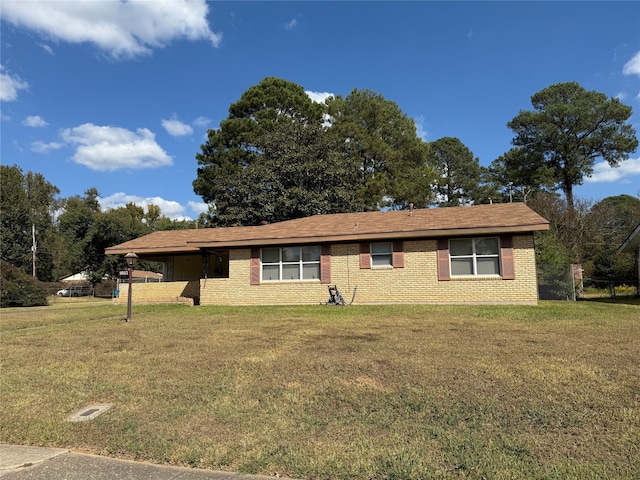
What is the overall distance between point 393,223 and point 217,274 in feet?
32.7

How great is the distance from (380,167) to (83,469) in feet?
96.5

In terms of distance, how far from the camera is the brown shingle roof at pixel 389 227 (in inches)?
569

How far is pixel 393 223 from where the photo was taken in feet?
54.4

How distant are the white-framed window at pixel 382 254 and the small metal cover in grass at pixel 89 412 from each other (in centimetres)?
1177

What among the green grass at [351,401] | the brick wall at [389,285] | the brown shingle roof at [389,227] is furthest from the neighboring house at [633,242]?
the green grass at [351,401]

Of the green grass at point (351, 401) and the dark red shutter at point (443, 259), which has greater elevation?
the dark red shutter at point (443, 259)

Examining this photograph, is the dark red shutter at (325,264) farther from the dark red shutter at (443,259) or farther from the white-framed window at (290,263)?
the dark red shutter at (443,259)

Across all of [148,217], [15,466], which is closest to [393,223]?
[15,466]

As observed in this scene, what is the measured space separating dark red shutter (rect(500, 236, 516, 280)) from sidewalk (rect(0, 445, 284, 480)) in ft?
42.2

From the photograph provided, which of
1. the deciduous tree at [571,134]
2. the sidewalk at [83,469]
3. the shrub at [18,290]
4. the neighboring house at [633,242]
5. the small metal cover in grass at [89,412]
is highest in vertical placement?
the deciduous tree at [571,134]

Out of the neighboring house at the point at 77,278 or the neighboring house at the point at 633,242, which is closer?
the neighboring house at the point at 633,242

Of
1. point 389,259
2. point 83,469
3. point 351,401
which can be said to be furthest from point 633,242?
point 83,469

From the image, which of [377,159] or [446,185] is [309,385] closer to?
[377,159]

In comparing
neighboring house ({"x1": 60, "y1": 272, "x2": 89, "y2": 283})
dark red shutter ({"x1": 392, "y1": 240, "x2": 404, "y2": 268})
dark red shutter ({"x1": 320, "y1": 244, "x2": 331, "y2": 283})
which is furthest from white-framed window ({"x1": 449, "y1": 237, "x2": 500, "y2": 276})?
neighboring house ({"x1": 60, "y1": 272, "x2": 89, "y2": 283})
